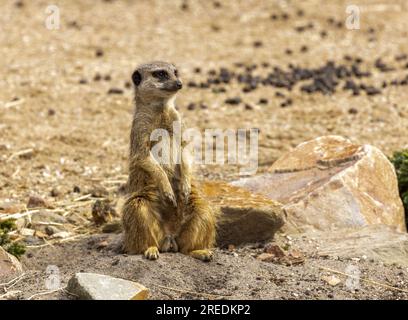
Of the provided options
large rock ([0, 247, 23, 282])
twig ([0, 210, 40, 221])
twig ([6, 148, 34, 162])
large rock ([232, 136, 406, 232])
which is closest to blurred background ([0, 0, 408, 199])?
twig ([6, 148, 34, 162])

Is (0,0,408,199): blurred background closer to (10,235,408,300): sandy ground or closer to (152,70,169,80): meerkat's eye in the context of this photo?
(152,70,169,80): meerkat's eye

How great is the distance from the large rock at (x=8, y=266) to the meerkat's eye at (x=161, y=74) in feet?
5.31

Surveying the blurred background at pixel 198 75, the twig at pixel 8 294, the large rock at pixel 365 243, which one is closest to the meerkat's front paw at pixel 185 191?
the large rock at pixel 365 243

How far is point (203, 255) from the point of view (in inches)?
203

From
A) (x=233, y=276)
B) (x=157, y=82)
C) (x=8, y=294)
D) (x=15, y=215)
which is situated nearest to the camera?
(x=8, y=294)

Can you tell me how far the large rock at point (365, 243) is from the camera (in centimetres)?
537

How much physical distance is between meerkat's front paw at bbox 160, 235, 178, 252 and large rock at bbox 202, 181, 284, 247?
19.5 inches

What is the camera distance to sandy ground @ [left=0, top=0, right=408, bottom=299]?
5066 millimetres

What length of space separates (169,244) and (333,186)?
1670 mm

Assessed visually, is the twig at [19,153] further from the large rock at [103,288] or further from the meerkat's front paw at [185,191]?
the large rock at [103,288]

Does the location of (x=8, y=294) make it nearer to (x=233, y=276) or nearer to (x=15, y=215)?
(x=233, y=276)

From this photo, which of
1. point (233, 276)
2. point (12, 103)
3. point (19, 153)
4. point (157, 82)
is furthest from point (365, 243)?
point (12, 103)
